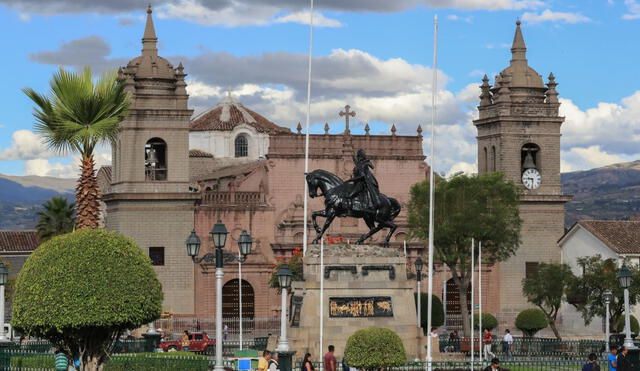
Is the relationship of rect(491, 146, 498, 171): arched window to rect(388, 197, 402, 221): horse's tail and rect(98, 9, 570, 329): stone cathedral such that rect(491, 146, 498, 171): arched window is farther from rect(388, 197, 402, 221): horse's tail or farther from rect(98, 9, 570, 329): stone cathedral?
rect(388, 197, 402, 221): horse's tail

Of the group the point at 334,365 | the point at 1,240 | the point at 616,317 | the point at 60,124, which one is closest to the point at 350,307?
the point at 334,365

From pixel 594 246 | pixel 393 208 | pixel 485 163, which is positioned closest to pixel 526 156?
pixel 485 163

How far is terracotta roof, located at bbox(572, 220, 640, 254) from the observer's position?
71750 mm

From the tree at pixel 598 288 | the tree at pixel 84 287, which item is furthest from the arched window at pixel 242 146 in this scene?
the tree at pixel 84 287

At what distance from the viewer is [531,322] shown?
226ft

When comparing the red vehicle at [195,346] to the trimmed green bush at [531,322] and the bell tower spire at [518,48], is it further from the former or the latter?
the bell tower spire at [518,48]

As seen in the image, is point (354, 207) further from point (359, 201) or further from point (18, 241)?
point (18, 241)

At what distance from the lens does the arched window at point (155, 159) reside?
72562 mm

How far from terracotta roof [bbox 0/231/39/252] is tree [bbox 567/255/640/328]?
32.2 m

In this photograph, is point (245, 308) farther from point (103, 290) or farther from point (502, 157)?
point (103, 290)

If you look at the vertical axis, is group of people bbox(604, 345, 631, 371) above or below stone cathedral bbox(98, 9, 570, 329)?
below

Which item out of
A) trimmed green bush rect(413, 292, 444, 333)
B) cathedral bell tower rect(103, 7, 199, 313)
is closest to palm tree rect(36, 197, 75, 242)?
cathedral bell tower rect(103, 7, 199, 313)

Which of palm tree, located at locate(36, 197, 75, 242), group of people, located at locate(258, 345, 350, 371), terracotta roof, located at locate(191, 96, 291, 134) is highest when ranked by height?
terracotta roof, located at locate(191, 96, 291, 134)

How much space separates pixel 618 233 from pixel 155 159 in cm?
2284
